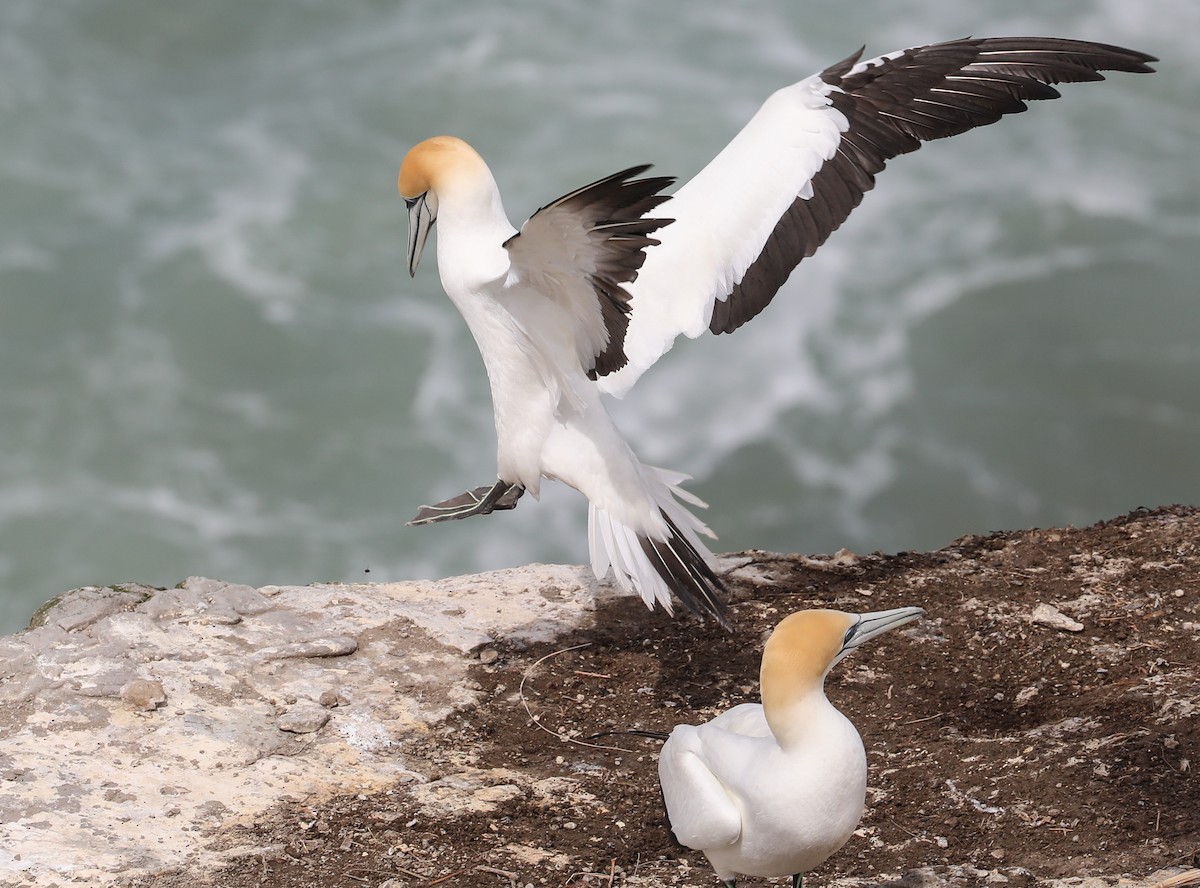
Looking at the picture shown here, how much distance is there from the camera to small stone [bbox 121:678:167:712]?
4746 millimetres

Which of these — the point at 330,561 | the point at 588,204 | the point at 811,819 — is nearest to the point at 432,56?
the point at 330,561

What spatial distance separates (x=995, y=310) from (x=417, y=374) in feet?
16.5

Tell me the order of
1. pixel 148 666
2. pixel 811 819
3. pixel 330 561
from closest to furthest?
1. pixel 811 819
2. pixel 148 666
3. pixel 330 561

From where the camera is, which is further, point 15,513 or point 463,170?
point 15,513

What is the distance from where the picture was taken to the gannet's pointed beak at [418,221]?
545cm

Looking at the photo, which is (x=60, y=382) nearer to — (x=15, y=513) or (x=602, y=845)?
(x=15, y=513)

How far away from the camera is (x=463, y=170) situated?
5211mm

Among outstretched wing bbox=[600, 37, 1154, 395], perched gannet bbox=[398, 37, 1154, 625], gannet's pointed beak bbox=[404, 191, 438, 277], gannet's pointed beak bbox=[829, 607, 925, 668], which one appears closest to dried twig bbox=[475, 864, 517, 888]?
gannet's pointed beak bbox=[829, 607, 925, 668]

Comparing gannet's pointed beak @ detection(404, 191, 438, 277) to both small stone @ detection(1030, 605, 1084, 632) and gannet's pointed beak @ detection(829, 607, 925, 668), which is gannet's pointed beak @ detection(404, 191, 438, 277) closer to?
gannet's pointed beak @ detection(829, 607, 925, 668)

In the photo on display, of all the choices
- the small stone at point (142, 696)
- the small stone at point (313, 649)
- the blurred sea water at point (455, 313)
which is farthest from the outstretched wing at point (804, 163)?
the blurred sea water at point (455, 313)

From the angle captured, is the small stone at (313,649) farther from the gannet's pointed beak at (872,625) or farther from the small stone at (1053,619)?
the small stone at (1053,619)

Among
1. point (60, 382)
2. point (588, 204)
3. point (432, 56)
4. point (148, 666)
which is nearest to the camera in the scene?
point (588, 204)

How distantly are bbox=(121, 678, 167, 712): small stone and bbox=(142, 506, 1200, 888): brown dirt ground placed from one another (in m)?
0.66

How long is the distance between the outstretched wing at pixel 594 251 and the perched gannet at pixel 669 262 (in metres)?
0.01
